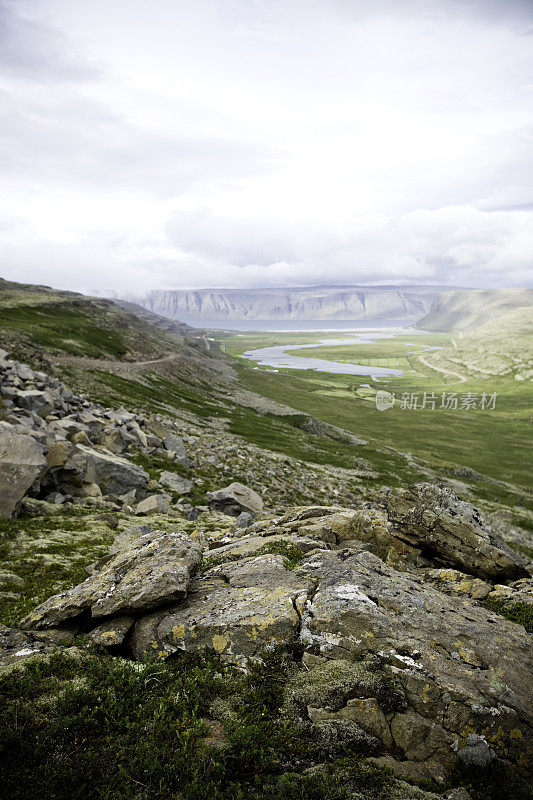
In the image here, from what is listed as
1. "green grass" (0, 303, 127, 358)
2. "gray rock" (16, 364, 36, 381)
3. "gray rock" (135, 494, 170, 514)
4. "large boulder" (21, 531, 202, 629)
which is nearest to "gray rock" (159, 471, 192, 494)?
"gray rock" (135, 494, 170, 514)

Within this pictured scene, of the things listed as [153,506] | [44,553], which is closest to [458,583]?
[44,553]

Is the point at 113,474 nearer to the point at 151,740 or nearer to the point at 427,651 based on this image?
the point at 151,740

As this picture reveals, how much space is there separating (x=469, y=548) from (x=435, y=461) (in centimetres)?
9966

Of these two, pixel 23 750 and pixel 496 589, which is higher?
pixel 23 750

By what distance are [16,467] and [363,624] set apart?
1990 centimetres

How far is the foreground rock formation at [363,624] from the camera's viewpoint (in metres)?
7.44

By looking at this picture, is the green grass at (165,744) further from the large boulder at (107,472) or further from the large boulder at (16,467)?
the large boulder at (107,472)

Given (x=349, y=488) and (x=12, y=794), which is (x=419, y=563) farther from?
(x=349, y=488)

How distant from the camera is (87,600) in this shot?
1081cm

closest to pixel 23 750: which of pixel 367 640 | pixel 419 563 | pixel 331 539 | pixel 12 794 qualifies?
Answer: pixel 12 794

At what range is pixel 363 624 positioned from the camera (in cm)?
938

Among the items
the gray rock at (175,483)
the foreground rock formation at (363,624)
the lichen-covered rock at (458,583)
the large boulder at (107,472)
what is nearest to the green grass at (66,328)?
the gray rock at (175,483)

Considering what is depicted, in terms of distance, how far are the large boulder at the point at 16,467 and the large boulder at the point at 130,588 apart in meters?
10.9

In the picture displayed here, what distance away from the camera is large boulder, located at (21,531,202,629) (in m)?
10.4
